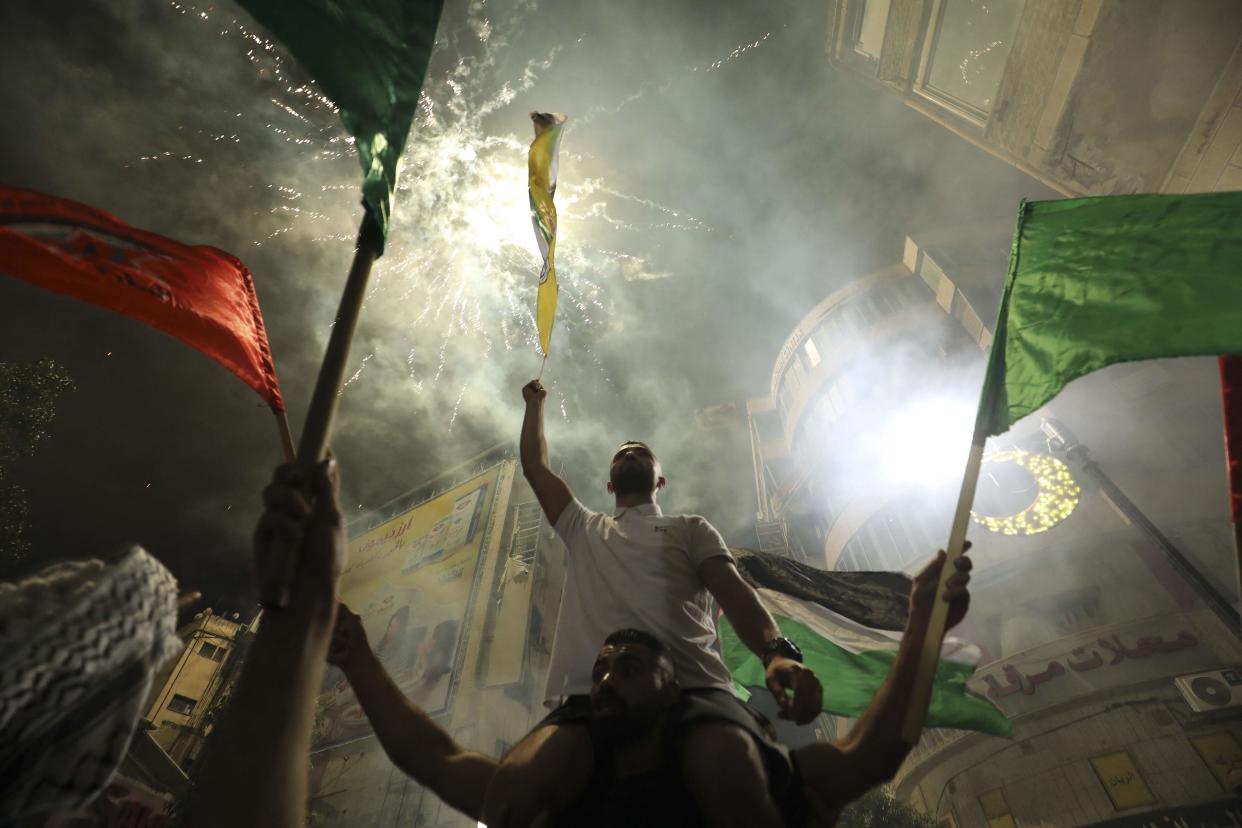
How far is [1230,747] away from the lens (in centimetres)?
1594

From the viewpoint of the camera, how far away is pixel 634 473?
3.50 metres

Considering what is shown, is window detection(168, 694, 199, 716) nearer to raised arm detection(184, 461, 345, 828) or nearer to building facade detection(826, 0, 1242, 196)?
raised arm detection(184, 461, 345, 828)

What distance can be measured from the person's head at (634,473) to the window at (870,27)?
15.7 metres

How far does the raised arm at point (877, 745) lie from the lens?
2035mm

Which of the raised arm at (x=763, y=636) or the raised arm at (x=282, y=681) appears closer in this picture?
the raised arm at (x=282, y=681)

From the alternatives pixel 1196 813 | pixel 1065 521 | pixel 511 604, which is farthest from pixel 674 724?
pixel 511 604

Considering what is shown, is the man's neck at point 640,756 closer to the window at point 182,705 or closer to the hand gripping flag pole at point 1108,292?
the hand gripping flag pole at point 1108,292

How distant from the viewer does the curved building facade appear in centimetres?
1672

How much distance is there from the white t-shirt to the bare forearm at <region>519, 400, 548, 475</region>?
2.05 feet

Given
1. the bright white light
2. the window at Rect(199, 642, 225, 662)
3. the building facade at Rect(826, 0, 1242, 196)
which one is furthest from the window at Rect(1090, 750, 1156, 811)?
the window at Rect(199, 642, 225, 662)

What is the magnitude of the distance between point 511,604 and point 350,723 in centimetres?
899

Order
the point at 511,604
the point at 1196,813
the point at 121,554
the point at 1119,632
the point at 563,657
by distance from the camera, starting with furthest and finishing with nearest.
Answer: the point at 511,604, the point at 1119,632, the point at 1196,813, the point at 563,657, the point at 121,554

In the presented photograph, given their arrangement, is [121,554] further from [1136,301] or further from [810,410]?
[810,410]

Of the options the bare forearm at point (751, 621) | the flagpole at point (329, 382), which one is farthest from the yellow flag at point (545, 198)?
the bare forearm at point (751, 621)
